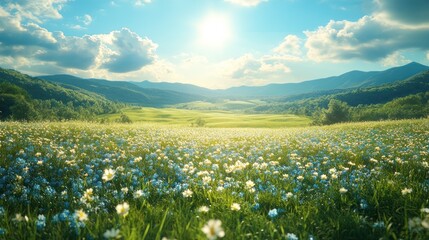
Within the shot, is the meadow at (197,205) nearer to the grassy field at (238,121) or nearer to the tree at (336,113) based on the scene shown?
the grassy field at (238,121)

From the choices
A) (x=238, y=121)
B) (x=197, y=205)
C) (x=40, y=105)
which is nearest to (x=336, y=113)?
(x=238, y=121)

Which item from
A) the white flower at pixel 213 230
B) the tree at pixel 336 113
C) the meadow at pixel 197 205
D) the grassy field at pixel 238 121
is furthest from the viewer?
the grassy field at pixel 238 121

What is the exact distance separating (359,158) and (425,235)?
6267 millimetres

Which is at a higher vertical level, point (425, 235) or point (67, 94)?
point (67, 94)

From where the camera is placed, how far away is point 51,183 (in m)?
5.91

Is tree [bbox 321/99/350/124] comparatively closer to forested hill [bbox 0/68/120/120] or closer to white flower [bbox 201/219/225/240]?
forested hill [bbox 0/68/120/120]

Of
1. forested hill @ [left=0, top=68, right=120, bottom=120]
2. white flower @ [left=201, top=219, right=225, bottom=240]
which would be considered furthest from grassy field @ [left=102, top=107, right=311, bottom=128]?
white flower @ [left=201, top=219, right=225, bottom=240]

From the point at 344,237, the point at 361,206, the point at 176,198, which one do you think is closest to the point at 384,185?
the point at 361,206

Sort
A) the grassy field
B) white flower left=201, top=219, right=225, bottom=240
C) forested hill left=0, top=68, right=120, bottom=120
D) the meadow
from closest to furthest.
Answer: white flower left=201, top=219, right=225, bottom=240, the meadow, forested hill left=0, top=68, right=120, bottom=120, the grassy field

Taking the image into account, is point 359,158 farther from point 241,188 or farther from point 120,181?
point 120,181

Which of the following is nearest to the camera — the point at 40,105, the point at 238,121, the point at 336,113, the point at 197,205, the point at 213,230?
the point at 213,230

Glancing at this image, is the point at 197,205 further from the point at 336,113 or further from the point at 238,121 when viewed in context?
the point at 238,121

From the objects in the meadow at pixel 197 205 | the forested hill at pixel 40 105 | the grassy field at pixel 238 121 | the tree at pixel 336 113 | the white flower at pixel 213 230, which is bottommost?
the grassy field at pixel 238 121

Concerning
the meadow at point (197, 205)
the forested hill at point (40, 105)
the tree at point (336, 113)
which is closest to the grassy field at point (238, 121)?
the tree at point (336, 113)
